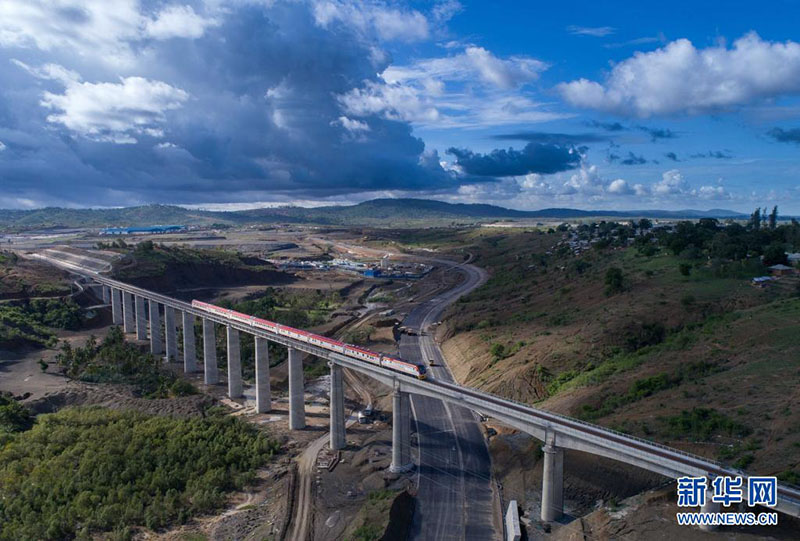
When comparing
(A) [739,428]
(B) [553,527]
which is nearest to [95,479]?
(B) [553,527]

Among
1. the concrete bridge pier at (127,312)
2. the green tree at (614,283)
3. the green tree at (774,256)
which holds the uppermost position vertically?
the green tree at (774,256)

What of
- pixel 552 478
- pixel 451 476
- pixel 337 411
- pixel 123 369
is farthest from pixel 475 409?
pixel 123 369

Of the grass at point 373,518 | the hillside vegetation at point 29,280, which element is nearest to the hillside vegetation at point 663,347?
the grass at point 373,518

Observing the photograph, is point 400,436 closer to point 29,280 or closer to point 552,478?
point 552,478

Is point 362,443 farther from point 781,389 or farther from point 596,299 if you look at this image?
point 596,299

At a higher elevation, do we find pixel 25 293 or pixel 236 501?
pixel 25 293

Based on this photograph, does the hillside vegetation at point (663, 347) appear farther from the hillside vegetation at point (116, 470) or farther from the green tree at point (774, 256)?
the hillside vegetation at point (116, 470)
